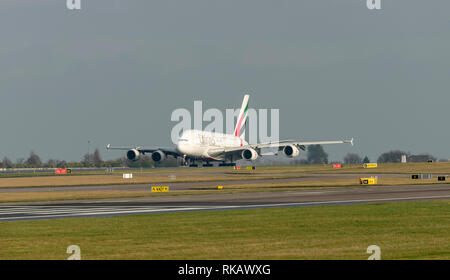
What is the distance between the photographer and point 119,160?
183m

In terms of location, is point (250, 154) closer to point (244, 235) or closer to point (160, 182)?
point (160, 182)

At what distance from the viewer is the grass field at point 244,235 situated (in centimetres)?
1884

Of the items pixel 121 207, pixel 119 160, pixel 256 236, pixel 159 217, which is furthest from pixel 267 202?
pixel 119 160

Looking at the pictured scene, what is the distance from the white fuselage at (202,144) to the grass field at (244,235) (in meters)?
81.6

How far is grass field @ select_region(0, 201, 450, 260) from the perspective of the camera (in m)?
18.8

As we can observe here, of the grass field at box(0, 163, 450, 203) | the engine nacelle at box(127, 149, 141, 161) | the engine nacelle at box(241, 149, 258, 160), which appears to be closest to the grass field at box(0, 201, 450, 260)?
the grass field at box(0, 163, 450, 203)

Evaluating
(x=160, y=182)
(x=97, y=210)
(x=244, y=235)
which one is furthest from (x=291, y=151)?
(x=244, y=235)

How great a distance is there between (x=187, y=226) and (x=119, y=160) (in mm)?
159053

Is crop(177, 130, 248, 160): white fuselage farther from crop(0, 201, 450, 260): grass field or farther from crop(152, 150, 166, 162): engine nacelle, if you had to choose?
crop(0, 201, 450, 260): grass field

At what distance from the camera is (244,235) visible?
76.0 ft

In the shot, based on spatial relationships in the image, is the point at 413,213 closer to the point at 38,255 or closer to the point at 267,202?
the point at 267,202

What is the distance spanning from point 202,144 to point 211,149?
383cm

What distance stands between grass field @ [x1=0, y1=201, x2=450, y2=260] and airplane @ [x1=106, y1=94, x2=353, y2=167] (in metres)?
82.1

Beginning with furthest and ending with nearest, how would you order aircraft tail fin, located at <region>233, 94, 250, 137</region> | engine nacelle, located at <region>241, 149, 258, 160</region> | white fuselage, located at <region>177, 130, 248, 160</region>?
aircraft tail fin, located at <region>233, 94, 250, 137</region> → engine nacelle, located at <region>241, 149, 258, 160</region> → white fuselage, located at <region>177, 130, 248, 160</region>
